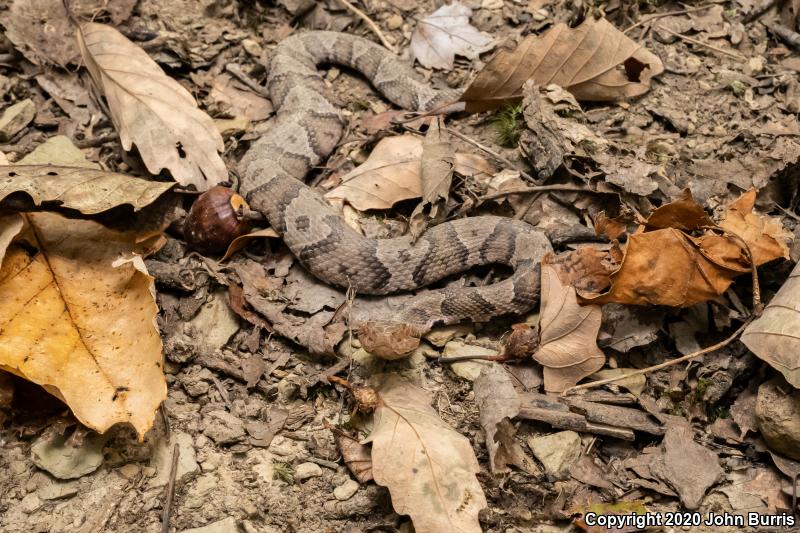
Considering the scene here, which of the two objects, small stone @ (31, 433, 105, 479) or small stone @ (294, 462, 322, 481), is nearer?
small stone @ (31, 433, 105, 479)

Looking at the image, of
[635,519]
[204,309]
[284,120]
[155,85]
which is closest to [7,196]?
[204,309]

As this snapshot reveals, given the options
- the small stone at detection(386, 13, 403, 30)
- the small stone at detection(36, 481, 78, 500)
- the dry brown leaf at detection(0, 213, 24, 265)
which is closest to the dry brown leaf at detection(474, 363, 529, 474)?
the small stone at detection(36, 481, 78, 500)

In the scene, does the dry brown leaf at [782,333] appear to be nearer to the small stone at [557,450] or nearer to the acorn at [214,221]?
the small stone at [557,450]

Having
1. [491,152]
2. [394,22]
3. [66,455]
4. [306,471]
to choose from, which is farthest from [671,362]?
[394,22]

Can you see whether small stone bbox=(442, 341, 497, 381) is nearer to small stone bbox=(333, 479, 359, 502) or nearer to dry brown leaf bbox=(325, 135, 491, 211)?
small stone bbox=(333, 479, 359, 502)

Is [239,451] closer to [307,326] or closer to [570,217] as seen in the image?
[307,326]

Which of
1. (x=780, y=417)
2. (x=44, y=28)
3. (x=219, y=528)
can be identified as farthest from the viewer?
(x=44, y=28)

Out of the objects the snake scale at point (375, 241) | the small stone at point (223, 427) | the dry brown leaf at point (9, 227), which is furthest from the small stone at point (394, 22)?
the small stone at point (223, 427)

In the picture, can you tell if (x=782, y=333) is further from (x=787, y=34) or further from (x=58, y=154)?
(x=58, y=154)
